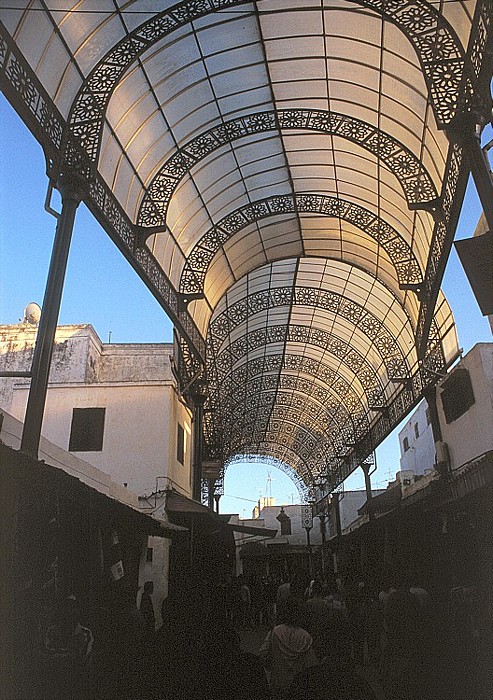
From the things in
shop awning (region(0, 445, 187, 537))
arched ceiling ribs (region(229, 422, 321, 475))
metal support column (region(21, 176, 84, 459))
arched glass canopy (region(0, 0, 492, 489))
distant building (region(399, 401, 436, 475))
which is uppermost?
arched ceiling ribs (region(229, 422, 321, 475))

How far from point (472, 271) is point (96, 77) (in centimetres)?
725

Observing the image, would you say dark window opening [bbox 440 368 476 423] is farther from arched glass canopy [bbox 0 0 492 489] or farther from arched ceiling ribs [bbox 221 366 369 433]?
arched ceiling ribs [bbox 221 366 369 433]

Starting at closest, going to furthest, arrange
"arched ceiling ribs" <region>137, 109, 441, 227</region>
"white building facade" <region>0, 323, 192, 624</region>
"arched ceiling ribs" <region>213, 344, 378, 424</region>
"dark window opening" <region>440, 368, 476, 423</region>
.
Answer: "arched ceiling ribs" <region>137, 109, 441, 227</region>, "dark window opening" <region>440, 368, 476, 423</region>, "white building facade" <region>0, 323, 192, 624</region>, "arched ceiling ribs" <region>213, 344, 378, 424</region>

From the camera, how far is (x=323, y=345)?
2644 centimetres

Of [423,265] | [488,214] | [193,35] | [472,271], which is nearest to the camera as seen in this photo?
[472,271]

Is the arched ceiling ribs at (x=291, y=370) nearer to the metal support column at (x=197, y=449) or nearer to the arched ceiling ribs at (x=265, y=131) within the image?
the metal support column at (x=197, y=449)

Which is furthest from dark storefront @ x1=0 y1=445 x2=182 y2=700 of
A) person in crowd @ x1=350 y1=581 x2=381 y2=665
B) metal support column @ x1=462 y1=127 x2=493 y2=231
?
metal support column @ x1=462 y1=127 x2=493 y2=231

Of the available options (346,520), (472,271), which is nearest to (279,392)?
(346,520)

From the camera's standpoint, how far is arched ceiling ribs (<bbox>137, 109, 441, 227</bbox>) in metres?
12.0

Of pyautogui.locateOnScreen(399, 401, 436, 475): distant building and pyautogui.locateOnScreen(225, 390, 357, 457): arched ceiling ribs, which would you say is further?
pyautogui.locateOnScreen(225, 390, 357, 457): arched ceiling ribs

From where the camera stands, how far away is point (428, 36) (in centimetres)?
813

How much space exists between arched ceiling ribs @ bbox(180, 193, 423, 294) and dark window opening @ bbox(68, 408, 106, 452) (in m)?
4.60

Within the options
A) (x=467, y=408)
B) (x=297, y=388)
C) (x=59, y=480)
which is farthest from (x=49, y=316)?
(x=297, y=388)

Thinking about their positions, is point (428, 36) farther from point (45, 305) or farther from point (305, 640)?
point (305, 640)
